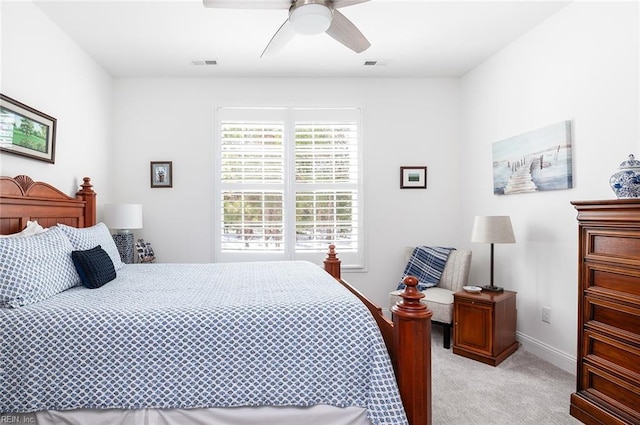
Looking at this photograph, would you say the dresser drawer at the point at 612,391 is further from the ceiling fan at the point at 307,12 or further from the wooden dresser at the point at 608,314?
the ceiling fan at the point at 307,12

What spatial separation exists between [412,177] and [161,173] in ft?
9.47

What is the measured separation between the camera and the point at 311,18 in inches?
79.0

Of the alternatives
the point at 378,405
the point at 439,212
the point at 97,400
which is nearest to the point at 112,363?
the point at 97,400

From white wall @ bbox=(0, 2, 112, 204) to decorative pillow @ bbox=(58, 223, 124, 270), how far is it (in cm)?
62

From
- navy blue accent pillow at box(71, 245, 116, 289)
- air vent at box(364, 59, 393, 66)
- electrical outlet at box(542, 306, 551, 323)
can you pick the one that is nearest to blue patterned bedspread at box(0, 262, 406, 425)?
navy blue accent pillow at box(71, 245, 116, 289)

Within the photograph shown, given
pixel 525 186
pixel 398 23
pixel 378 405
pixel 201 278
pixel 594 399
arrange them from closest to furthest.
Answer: pixel 378 405 < pixel 594 399 < pixel 201 278 < pixel 398 23 < pixel 525 186

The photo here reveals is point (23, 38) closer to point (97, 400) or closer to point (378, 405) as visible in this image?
point (97, 400)

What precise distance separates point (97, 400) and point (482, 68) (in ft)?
13.8

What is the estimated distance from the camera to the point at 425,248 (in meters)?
3.91

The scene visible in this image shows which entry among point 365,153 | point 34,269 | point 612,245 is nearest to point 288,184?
point 365,153

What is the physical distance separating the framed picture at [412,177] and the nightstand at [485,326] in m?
1.48

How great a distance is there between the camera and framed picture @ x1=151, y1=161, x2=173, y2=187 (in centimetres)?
399

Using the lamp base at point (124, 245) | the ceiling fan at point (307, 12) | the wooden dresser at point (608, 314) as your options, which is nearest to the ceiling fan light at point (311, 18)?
the ceiling fan at point (307, 12)

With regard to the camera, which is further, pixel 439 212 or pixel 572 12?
pixel 439 212
